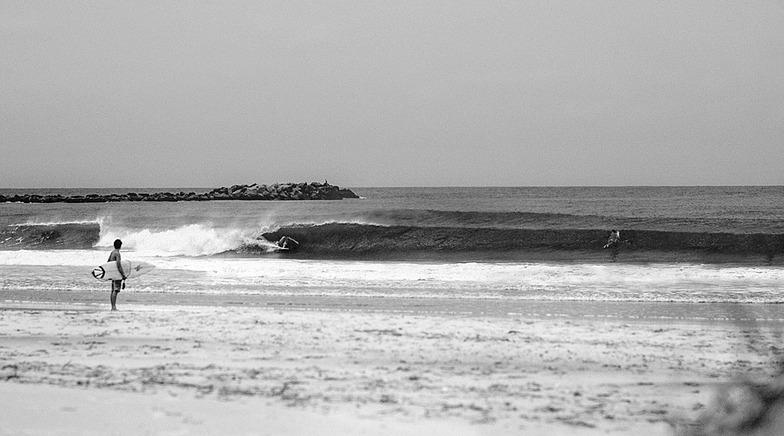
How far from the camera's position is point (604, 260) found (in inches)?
848

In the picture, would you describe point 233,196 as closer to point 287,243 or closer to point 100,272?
point 287,243

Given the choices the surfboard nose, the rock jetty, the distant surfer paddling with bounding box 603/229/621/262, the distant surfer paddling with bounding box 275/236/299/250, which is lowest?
the distant surfer paddling with bounding box 275/236/299/250

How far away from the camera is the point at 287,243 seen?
2791cm

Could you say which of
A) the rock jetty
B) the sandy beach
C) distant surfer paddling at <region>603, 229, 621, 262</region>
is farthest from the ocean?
the rock jetty

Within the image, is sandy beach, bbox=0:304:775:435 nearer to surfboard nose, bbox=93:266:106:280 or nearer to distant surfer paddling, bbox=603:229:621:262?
surfboard nose, bbox=93:266:106:280

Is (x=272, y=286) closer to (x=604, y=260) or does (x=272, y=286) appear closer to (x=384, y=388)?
(x=384, y=388)

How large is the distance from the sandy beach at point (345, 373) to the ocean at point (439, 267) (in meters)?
1.11

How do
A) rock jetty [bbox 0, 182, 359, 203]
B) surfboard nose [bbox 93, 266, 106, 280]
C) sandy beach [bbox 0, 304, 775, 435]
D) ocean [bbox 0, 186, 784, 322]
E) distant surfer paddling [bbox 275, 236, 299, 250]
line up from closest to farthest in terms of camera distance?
sandy beach [bbox 0, 304, 775, 435]
surfboard nose [bbox 93, 266, 106, 280]
ocean [bbox 0, 186, 784, 322]
distant surfer paddling [bbox 275, 236, 299, 250]
rock jetty [bbox 0, 182, 359, 203]

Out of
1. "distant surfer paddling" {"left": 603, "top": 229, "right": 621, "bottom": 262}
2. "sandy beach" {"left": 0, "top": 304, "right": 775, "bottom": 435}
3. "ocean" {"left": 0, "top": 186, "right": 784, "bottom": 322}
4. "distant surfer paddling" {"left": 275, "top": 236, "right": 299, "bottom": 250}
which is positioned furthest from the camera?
"distant surfer paddling" {"left": 275, "top": 236, "right": 299, "bottom": 250}

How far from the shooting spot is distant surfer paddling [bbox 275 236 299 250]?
27.6 meters

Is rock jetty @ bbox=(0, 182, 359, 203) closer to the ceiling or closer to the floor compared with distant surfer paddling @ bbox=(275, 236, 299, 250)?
closer to the ceiling

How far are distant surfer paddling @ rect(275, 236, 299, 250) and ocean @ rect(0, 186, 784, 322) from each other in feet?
0.99

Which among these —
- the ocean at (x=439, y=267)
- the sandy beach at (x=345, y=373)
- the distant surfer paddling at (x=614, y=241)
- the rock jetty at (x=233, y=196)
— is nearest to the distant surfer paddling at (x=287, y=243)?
the ocean at (x=439, y=267)

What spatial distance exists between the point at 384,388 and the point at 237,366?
1713mm
